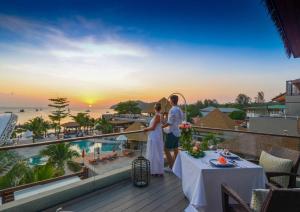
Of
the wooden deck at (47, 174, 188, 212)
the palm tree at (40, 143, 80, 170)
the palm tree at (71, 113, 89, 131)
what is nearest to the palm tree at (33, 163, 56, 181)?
the palm tree at (40, 143, 80, 170)

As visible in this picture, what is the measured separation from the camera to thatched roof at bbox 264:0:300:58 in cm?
177

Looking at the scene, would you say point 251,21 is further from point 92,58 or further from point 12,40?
point 12,40

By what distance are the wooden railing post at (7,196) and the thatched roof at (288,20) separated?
12.9ft

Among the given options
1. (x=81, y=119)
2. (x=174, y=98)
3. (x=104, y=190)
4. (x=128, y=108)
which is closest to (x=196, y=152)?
(x=174, y=98)

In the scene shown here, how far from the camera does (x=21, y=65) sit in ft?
29.1

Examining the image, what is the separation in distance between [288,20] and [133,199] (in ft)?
9.93

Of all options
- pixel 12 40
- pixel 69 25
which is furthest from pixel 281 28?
pixel 12 40

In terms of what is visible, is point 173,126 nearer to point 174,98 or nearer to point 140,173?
point 174,98

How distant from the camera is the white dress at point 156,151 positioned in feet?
14.1

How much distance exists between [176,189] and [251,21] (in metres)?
5.99

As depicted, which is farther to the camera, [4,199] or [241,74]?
[241,74]

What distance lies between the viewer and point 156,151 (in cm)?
431

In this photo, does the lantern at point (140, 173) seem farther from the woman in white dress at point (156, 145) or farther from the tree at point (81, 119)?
the tree at point (81, 119)

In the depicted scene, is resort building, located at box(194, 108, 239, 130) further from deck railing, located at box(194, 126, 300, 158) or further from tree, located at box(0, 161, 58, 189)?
tree, located at box(0, 161, 58, 189)
